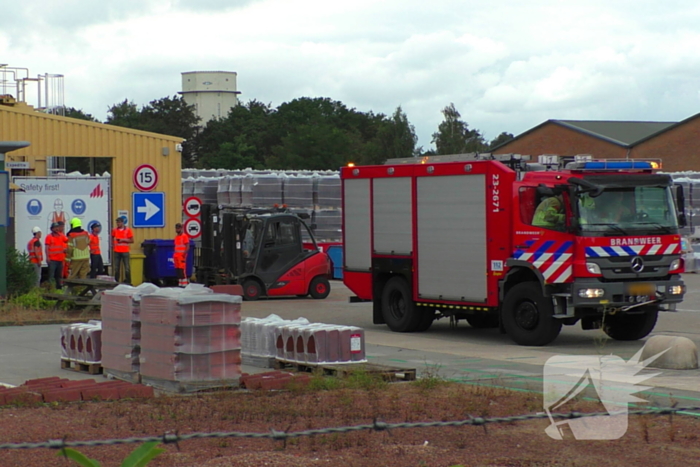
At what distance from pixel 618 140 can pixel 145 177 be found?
4928 centimetres

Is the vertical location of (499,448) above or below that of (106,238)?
below

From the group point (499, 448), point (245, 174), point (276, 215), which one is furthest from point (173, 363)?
point (245, 174)

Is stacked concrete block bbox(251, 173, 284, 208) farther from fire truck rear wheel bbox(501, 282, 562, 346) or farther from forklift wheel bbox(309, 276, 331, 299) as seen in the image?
fire truck rear wheel bbox(501, 282, 562, 346)

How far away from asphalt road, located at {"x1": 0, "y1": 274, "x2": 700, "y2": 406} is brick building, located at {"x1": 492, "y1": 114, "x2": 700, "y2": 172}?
44158 millimetres

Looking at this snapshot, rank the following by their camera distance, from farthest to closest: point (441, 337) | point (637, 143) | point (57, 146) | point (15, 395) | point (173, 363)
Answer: point (637, 143)
point (57, 146)
point (441, 337)
point (173, 363)
point (15, 395)

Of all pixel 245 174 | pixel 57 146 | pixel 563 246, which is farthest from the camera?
pixel 245 174

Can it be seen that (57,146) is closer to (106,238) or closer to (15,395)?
(106,238)

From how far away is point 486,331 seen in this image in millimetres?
18531

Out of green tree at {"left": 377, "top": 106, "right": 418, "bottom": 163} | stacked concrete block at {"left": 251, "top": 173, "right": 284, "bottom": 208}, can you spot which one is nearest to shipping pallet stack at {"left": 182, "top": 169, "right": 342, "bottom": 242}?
stacked concrete block at {"left": 251, "top": 173, "right": 284, "bottom": 208}

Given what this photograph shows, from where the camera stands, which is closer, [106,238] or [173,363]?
[173,363]

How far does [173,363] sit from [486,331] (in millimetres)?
8686

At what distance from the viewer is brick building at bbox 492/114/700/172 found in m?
64.1

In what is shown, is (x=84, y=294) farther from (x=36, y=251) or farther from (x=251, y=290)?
(x=251, y=290)

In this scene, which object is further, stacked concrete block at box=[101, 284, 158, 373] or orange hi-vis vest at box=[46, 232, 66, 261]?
orange hi-vis vest at box=[46, 232, 66, 261]
